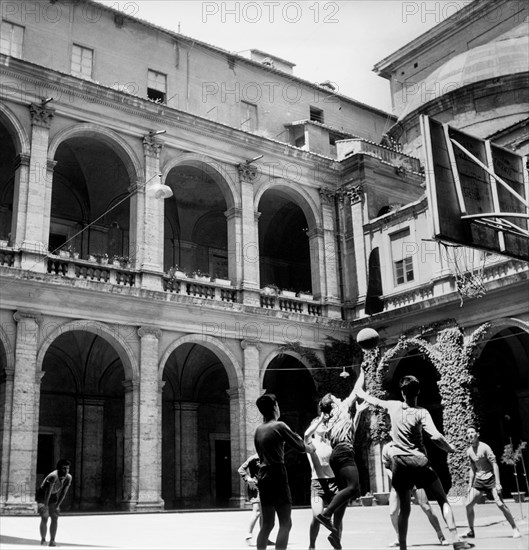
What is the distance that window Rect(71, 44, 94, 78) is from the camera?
2534cm

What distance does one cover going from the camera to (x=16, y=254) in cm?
2055

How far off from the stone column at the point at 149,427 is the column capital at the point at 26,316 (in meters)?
2.99

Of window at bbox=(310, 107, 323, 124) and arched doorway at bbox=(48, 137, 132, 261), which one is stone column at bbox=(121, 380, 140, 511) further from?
window at bbox=(310, 107, 323, 124)

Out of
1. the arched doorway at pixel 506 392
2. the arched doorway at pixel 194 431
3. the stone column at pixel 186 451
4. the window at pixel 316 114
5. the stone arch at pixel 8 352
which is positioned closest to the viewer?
the stone arch at pixel 8 352

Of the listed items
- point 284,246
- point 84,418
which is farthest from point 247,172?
point 84,418

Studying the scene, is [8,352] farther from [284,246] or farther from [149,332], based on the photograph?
[284,246]

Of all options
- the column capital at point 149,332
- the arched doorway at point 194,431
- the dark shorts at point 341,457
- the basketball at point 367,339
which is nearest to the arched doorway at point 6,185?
the column capital at point 149,332

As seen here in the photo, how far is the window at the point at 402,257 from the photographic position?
2592 cm

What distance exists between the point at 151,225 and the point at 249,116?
27.1 ft

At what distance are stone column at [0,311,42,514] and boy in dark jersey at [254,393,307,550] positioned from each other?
13.5 m

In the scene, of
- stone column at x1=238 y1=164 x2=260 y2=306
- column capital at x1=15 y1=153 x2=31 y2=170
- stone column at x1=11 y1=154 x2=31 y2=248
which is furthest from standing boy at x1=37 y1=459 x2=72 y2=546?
stone column at x1=238 y1=164 x2=260 y2=306

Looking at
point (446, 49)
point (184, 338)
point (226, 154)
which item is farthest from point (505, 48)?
point (184, 338)

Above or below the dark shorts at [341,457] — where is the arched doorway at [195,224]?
above

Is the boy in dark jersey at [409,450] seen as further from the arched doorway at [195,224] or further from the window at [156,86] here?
the window at [156,86]
